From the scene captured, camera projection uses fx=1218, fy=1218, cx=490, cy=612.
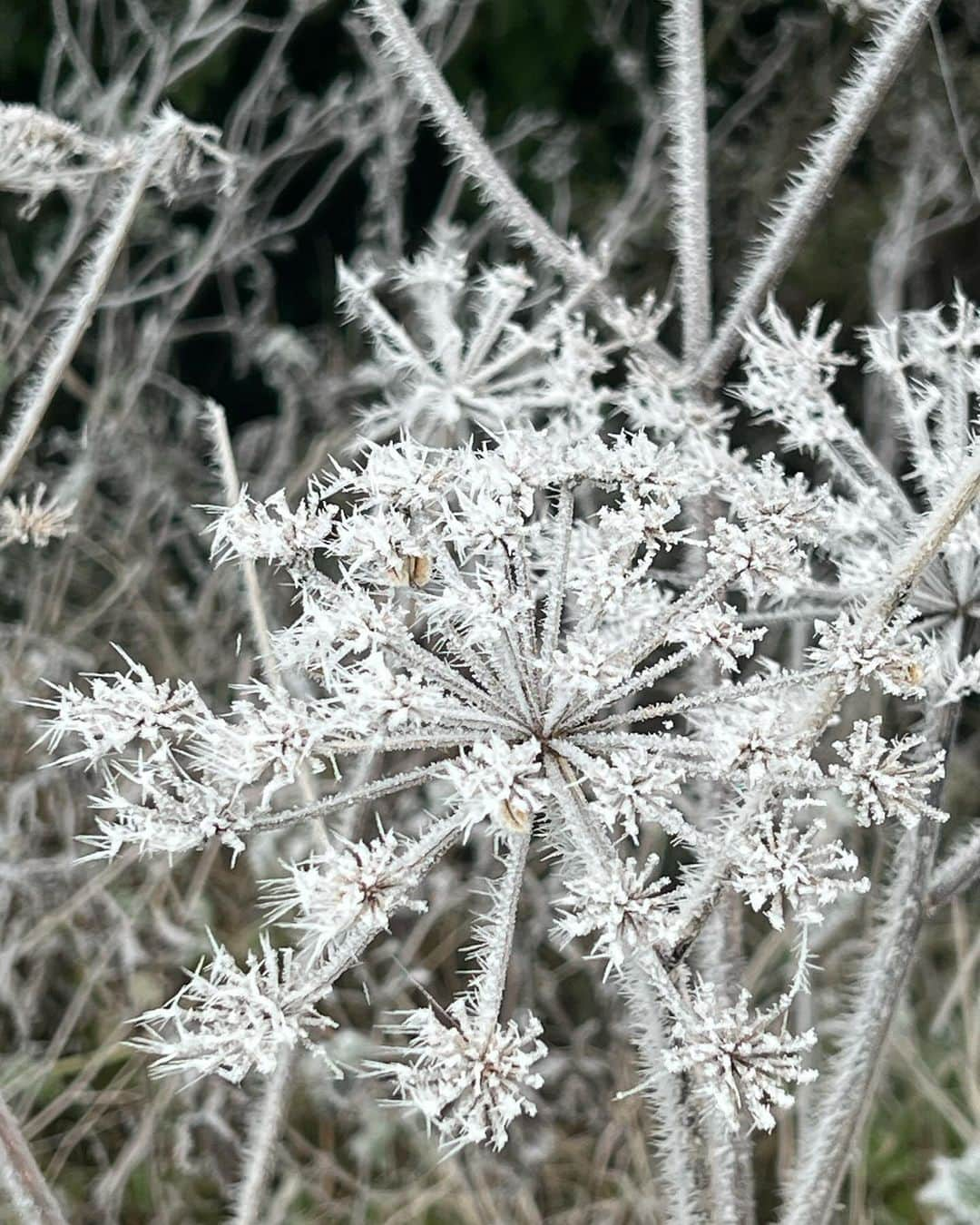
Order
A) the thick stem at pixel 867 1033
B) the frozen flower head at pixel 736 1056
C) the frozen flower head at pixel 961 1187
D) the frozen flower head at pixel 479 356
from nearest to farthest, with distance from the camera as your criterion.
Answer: the frozen flower head at pixel 736 1056 → the thick stem at pixel 867 1033 → the frozen flower head at pixel 479 356 → the frozen flower head at pixel 961 1187

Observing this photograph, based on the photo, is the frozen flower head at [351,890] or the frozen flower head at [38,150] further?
the frozen flower head at [38,150]

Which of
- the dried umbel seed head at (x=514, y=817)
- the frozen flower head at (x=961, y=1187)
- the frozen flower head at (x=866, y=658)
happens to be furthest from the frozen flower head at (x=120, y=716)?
the frozen flower head at (x=961, y=1187)

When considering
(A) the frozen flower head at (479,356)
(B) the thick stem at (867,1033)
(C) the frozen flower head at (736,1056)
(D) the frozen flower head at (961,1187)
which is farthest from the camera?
(D) the frozen flower head at (961,1187)

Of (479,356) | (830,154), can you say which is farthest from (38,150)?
(830,154)

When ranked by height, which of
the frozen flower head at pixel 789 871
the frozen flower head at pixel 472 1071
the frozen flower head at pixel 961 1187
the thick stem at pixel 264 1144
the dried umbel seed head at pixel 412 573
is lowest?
the frozen flower head at pixel 961 1187

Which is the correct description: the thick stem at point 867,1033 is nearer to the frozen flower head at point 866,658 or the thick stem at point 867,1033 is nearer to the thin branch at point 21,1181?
the frozen flower head at point 866,658

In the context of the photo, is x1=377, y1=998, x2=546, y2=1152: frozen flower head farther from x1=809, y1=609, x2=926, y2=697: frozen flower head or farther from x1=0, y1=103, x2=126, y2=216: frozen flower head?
x1=0, y1=103, x2=126, y2=216: frozen flower head

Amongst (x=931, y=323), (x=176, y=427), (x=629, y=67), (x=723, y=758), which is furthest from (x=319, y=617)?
(x=176, y=427)

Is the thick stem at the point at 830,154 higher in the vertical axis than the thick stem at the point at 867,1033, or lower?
higher

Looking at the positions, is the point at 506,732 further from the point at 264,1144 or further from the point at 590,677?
the point at 264,1144

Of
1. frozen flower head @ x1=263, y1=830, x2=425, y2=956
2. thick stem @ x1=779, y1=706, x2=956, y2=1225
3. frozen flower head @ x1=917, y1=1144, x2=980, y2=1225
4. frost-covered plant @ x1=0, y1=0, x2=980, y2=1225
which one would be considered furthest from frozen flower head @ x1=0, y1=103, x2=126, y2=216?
frozen flower head @ x1=917, y1=1144, x2=980, y2=1225

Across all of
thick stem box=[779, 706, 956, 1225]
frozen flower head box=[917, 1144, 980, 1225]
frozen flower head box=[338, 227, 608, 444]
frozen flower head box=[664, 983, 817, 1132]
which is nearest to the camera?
frozen flower head box=[664, 983, 817, 1132]
